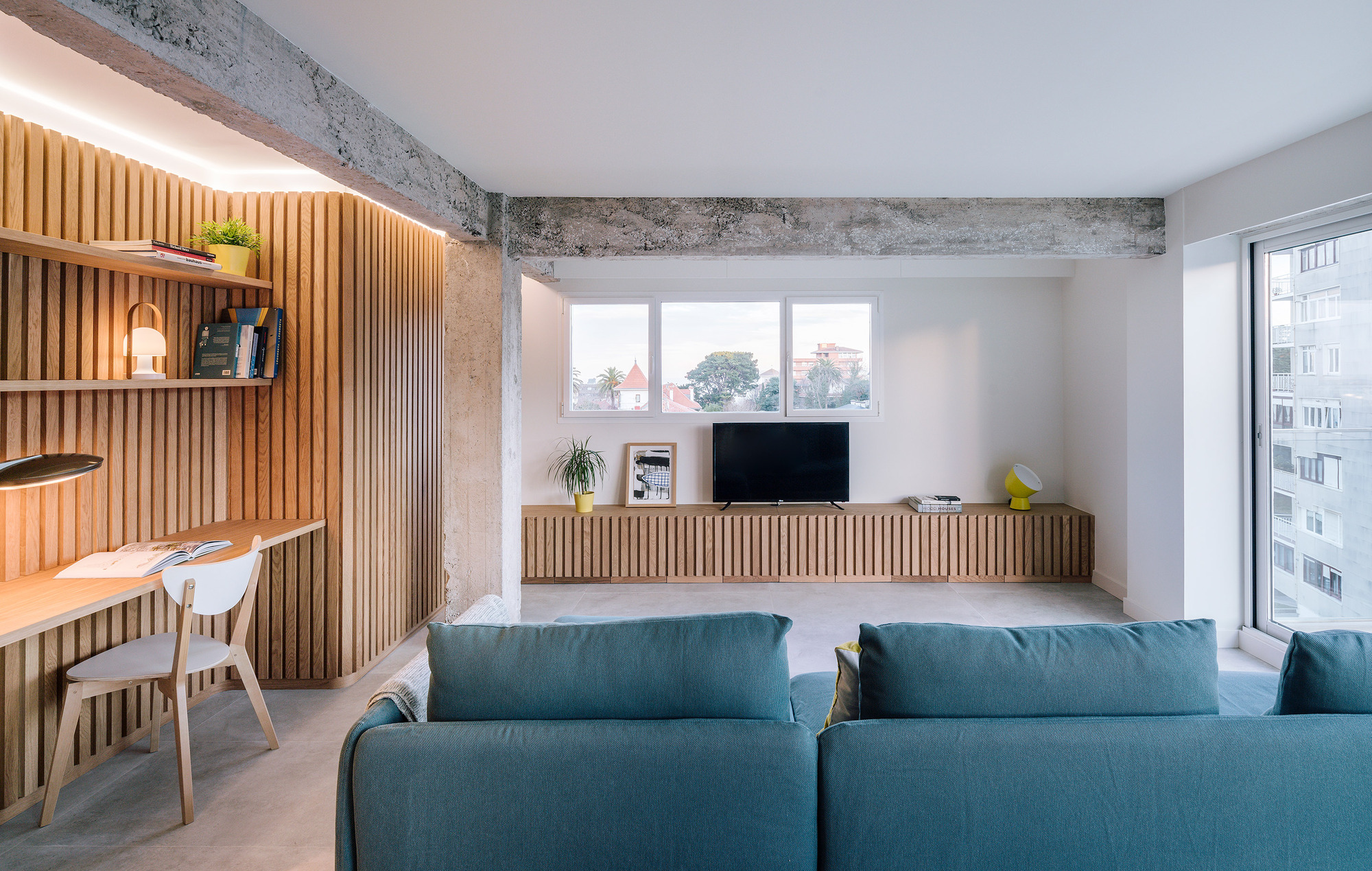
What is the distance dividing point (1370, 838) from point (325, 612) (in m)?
3.88

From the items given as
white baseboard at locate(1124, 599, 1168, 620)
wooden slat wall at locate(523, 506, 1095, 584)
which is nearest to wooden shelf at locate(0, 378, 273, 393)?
wooden slat wall at locate(523, 506, 1095, 584)

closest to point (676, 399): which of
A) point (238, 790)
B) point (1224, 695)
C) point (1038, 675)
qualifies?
point (238, 790)

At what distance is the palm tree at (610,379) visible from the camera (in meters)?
5.94

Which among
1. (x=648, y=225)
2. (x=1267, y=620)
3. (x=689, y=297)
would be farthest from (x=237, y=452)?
(x=1267, y=620)

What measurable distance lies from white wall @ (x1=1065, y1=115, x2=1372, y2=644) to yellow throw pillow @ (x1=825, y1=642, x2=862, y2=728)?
126 inches

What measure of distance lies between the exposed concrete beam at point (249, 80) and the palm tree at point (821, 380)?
3.61 m

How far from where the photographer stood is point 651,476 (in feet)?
19.2

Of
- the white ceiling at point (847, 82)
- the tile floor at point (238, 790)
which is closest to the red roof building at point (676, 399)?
the tile floor at point (238, 790)

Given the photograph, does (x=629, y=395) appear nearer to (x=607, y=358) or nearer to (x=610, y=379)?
(x=610, y=379)

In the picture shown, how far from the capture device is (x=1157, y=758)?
1.41 metres

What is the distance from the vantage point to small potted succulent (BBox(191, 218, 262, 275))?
10.2ft

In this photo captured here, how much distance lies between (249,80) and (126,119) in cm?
132

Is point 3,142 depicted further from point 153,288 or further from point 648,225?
point 648,225

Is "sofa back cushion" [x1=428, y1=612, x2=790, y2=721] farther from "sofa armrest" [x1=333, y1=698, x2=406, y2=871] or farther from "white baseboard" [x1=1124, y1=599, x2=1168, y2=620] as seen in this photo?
"white baseboard" [x1=1124, y1=599, x2=1168, y2=620]
